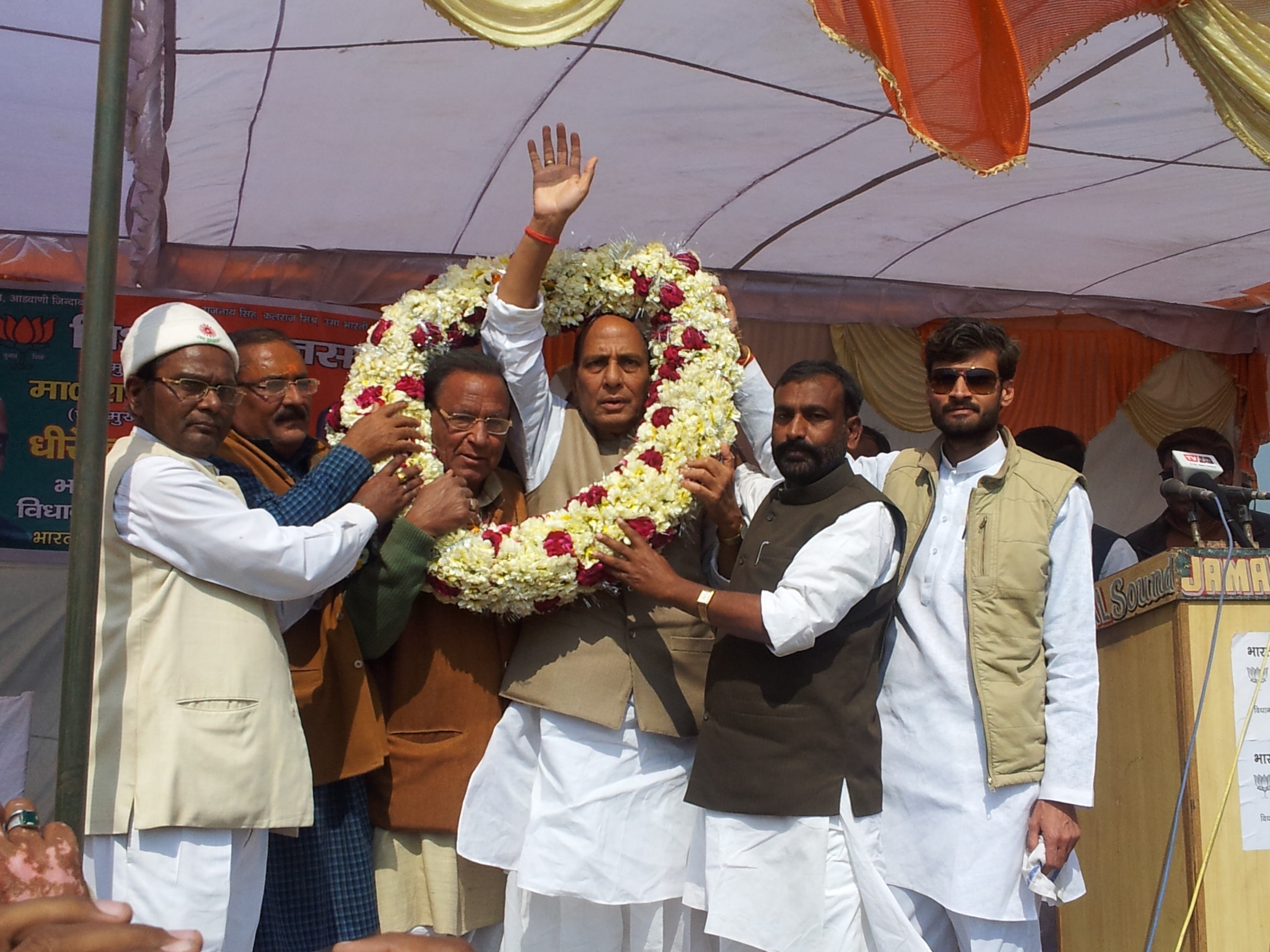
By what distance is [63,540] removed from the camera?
633 centimetres

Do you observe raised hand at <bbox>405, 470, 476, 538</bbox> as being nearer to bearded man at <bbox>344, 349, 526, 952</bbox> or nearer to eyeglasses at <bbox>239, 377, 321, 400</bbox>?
bearded man at <bbox>344, 349, 526, 952</bbox>

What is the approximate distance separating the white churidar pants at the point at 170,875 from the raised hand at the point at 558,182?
1.92 metres

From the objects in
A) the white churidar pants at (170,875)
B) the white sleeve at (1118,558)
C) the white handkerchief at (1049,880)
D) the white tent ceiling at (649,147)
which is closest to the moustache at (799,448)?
the white handkerchief at (1049,880)

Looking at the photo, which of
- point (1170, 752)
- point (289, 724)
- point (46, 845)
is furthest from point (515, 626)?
point (46, 845)

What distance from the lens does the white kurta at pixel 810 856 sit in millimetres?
3189

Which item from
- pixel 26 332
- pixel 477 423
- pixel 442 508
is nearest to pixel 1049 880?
pixel 442 508

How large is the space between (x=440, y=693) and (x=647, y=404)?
3.61 ft

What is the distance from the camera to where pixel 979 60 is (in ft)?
14.9

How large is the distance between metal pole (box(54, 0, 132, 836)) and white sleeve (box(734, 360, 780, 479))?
2082 millimetres

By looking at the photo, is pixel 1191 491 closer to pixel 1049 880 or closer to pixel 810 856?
pixel 1049 880

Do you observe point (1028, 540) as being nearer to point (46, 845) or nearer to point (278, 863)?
point (278, 863)

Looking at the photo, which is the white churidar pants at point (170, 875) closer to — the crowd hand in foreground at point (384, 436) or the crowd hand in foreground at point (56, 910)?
the crowd hand in foreground at point (384, 436)

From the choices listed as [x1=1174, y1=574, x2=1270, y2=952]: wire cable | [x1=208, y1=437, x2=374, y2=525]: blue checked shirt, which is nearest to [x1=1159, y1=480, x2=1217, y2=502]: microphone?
[x1=1174, y1=574, x2=1270, y2=952]: wire cable

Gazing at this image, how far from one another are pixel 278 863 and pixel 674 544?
1.48 meters
